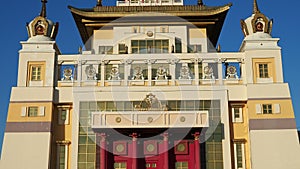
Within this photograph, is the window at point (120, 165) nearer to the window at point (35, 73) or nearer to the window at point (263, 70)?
the window at point (35, 73)

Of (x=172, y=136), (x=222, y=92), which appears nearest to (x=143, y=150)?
(x=172, y=136)

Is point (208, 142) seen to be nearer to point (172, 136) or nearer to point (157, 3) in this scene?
point (172, 136)

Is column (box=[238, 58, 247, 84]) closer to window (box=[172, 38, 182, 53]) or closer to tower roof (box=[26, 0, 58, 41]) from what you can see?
window (box=[172, 38, 182, 53])

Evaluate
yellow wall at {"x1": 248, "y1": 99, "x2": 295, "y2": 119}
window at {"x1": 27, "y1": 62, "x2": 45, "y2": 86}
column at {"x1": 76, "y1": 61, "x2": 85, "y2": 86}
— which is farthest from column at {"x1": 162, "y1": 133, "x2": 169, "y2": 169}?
window at {"x1": 27, "y1": 62, "x2": 45, "y2": 86}

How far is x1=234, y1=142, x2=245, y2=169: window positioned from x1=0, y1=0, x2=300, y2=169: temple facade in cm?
6

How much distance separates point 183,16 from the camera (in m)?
32.4

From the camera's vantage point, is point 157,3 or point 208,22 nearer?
point 208,22

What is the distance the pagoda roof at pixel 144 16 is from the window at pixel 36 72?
5.60 m

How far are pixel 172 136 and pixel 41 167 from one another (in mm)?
7548

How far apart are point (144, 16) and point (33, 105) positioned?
10.1 metres

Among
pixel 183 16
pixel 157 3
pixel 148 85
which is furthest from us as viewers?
pixel 157 3

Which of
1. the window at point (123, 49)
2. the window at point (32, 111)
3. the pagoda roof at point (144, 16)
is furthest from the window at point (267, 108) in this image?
the window at point (32, 111)

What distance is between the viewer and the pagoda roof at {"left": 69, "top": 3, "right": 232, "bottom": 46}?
32.2 meters

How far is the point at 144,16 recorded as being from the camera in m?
32.8
